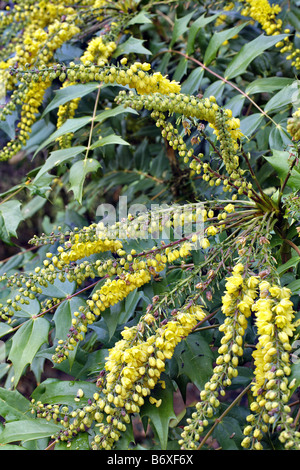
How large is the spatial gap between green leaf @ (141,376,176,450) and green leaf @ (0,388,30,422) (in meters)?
0.36

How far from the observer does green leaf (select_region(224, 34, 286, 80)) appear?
1.57m

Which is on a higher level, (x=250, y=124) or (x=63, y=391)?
(x=250, y=124)

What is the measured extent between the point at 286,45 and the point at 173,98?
0.93 m

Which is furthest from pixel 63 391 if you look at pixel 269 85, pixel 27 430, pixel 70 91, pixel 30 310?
pixel 269 85

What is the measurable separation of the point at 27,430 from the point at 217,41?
1.44 metres

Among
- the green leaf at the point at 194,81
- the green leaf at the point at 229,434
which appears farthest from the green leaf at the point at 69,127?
the green leaf at the point at 229,434

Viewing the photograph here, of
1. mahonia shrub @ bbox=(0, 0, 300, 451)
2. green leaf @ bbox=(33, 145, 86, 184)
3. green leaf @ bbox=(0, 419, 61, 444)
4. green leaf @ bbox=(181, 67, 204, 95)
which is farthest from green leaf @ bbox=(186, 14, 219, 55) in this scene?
green leaf @ bbox=(0, 419, 61, 444)

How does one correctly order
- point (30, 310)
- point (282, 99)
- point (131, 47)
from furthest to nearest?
1. point (131, 47)
2. point (282, 99)
3. point (30, 310)

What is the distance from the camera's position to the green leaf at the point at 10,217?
1.54m

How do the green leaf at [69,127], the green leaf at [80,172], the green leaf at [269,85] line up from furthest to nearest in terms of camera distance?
the green leaf at [269,85] → the green leaf at [69,127] → the green leaf at [80,172]

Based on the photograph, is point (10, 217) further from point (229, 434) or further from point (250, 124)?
point (229, 434)

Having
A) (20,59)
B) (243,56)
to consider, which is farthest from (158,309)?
(20,59)

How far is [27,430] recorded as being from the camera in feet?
3.52

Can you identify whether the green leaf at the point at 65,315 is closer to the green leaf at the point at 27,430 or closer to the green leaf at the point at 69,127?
the green leaf at the point at 27,430
